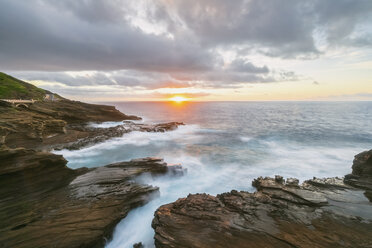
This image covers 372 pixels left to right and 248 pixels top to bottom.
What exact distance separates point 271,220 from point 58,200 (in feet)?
36.9

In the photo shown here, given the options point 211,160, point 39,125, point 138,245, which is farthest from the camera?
point 39,125

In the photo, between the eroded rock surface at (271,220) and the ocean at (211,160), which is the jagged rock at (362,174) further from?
the ocean at (211,160)

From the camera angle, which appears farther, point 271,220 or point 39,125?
point 39,125

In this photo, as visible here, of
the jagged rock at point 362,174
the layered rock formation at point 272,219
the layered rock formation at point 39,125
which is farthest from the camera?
the layered rock formation at point 39,125

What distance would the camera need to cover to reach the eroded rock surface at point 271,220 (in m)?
6.34

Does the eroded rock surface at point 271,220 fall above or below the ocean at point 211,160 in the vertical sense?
above

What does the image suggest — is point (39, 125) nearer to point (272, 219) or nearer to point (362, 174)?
point (272, 219)

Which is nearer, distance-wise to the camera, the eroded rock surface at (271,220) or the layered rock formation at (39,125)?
the eroded rock surface at (271,220)

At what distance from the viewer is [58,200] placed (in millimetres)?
9180

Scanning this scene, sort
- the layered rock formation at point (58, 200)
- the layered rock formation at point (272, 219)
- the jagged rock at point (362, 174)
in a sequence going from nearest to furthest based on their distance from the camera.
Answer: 1. the layered rock formation at point (272, 219)
2. the layered rock formation at point (58, 200)
3. the jagged rock at point (362, 174)

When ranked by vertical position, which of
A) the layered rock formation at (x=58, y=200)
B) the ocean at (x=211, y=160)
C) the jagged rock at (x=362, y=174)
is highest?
the jagged rock at (x=362, y=174)

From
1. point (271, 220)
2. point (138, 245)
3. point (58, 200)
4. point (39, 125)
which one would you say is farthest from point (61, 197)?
point (39, 125)

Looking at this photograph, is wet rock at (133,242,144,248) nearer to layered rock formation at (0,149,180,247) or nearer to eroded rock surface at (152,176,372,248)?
layered rock formation at (0,149,180,247)

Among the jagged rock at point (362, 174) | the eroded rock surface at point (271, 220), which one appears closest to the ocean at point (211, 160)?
the eroded rock surface at point (271, 220)
